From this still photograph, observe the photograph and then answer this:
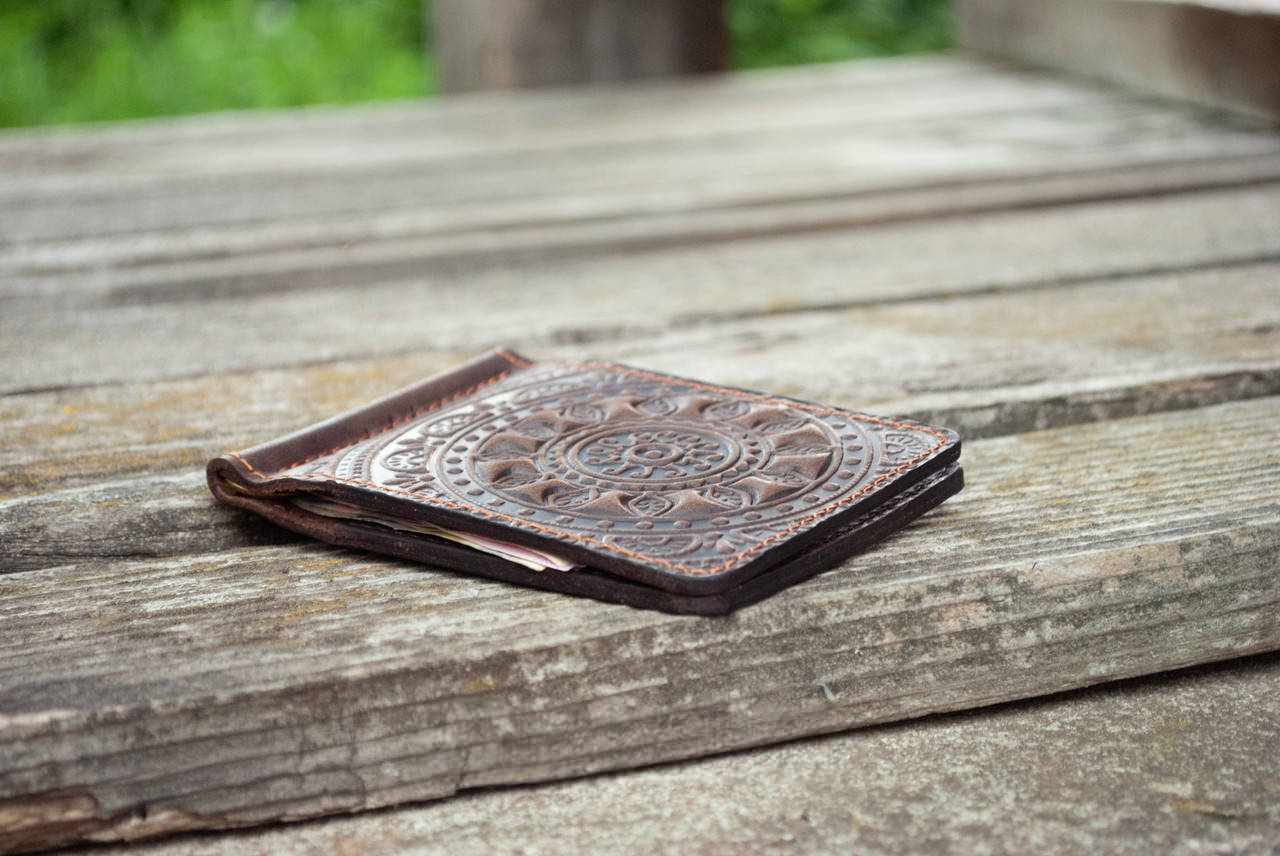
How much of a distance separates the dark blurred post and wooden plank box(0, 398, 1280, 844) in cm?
278

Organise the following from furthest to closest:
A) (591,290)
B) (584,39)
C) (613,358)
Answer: (584,39) < (591,290) < (613,358)

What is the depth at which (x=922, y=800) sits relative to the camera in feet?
2.60

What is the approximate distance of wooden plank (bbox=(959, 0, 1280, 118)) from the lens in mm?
2436

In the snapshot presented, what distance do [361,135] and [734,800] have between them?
8.28 ft

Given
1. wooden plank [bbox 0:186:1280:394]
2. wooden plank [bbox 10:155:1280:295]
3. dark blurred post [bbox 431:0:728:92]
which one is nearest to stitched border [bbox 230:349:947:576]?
wooden plank [bbox 0:186:1280:394]

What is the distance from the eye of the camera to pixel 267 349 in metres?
1.58

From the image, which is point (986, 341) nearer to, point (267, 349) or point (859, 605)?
point (859, 605)

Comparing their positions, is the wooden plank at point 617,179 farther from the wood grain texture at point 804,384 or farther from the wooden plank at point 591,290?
the wood grain texture at point 804,384

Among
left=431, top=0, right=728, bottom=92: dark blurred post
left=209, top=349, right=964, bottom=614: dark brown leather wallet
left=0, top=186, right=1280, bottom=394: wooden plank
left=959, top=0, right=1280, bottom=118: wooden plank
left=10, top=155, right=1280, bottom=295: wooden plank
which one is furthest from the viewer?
left=431, top=0, right=728, bottom=92: dark blurred post

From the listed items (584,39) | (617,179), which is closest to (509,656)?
(617,179)

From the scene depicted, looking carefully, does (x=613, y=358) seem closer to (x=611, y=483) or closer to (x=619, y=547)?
(x=611, y=483)

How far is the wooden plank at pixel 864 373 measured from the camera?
1239mm

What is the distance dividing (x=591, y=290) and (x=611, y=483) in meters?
0.87

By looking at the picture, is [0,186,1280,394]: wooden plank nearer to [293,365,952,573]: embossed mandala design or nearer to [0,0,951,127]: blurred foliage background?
[293,365,952,573]: embossed mandala design
